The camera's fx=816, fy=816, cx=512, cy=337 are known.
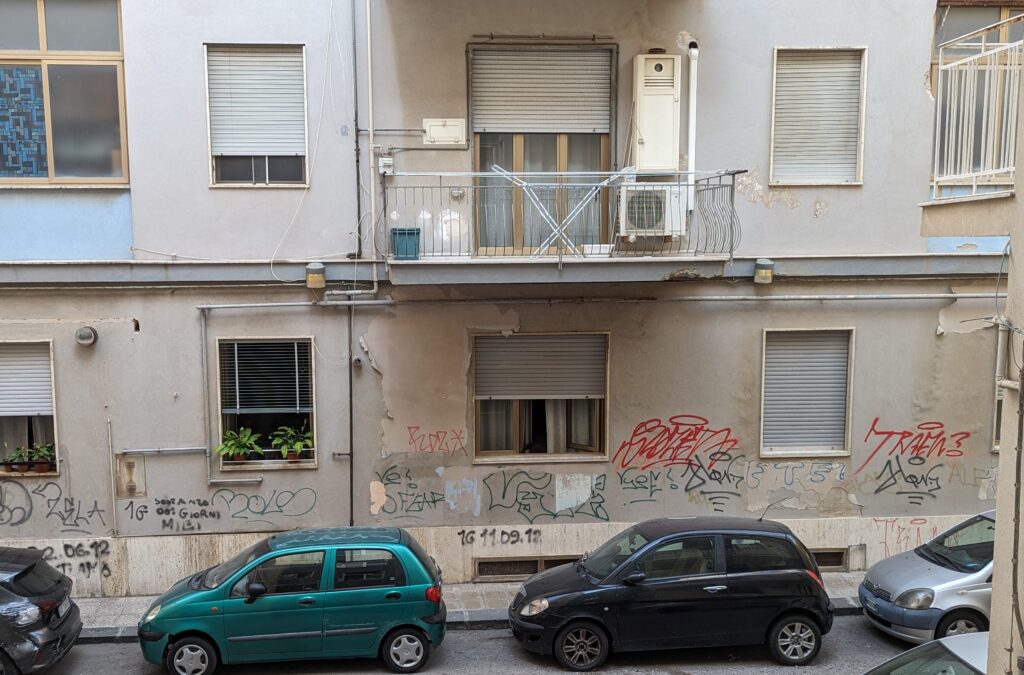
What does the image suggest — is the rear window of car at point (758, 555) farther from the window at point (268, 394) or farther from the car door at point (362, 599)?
the window at point (268, 394)

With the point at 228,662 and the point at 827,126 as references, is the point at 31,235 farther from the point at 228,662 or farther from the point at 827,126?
the point at 827,126

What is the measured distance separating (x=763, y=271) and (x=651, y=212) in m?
1.71

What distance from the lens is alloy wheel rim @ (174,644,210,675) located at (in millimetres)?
8039

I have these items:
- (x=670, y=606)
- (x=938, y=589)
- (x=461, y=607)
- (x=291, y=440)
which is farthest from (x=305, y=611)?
(x=938, y=589)

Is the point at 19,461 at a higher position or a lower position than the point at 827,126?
lower

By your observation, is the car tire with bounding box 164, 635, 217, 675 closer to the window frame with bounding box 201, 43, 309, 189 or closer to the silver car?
the window frame with bounding box 201, 43, 309, 189

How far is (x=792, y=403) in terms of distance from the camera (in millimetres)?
11219

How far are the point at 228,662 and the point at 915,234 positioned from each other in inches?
387

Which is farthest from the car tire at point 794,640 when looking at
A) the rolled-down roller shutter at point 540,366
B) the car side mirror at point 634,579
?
the rolled-down roller shutter at point 540,366

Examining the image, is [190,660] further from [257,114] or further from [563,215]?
[563,215]

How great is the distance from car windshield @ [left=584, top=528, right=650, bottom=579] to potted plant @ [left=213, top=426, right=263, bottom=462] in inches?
181

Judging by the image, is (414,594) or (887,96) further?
(887,96)

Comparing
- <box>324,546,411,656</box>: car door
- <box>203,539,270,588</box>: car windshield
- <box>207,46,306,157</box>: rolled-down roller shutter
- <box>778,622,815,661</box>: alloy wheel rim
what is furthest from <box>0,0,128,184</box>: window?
<box>778,622,815,661</box>: alloy wheel rim

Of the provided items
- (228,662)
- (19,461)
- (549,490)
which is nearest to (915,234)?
(549,490)
